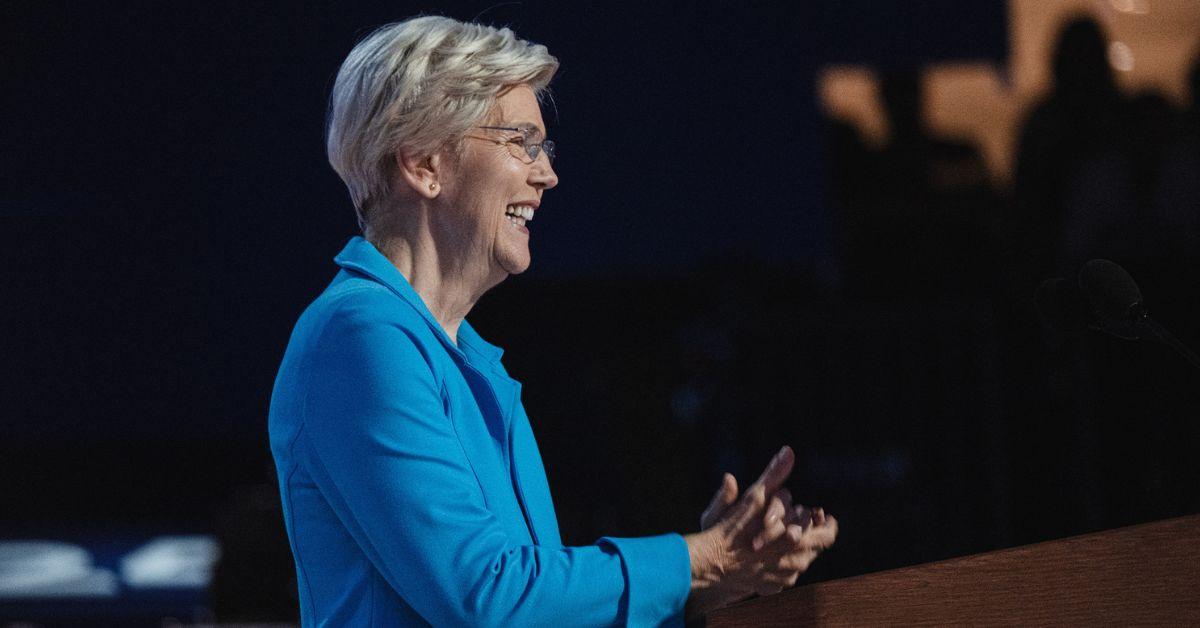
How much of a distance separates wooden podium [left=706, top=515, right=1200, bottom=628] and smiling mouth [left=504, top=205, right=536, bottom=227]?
0.59 meters

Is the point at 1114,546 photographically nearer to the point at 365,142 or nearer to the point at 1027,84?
the point at 365,142

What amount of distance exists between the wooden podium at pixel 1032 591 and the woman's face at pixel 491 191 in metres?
0.55

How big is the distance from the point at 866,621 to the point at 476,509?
369 millimetres

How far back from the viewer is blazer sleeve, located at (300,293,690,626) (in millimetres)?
1193

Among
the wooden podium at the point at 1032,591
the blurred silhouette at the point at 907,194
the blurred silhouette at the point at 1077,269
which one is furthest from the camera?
the blurred silhouette at the point at 907,194

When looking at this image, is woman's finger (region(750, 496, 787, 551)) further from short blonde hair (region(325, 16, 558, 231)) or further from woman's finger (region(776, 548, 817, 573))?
short blonde hair (region(325, 16, 558, 231))

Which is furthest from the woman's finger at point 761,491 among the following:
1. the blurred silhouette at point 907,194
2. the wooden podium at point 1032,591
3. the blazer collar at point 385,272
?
the blurred silhouette at point 907,194

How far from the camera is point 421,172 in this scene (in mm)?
1516

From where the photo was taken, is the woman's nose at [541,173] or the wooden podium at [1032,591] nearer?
the wooden podium at [1032,591]

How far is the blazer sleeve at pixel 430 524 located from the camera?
1.19 meters

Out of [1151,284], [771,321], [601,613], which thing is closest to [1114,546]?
[601,613]

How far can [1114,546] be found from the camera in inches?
44.9

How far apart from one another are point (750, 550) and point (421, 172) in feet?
1.87

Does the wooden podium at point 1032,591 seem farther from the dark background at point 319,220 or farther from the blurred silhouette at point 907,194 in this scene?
the blurred silhouette at point 907,194
